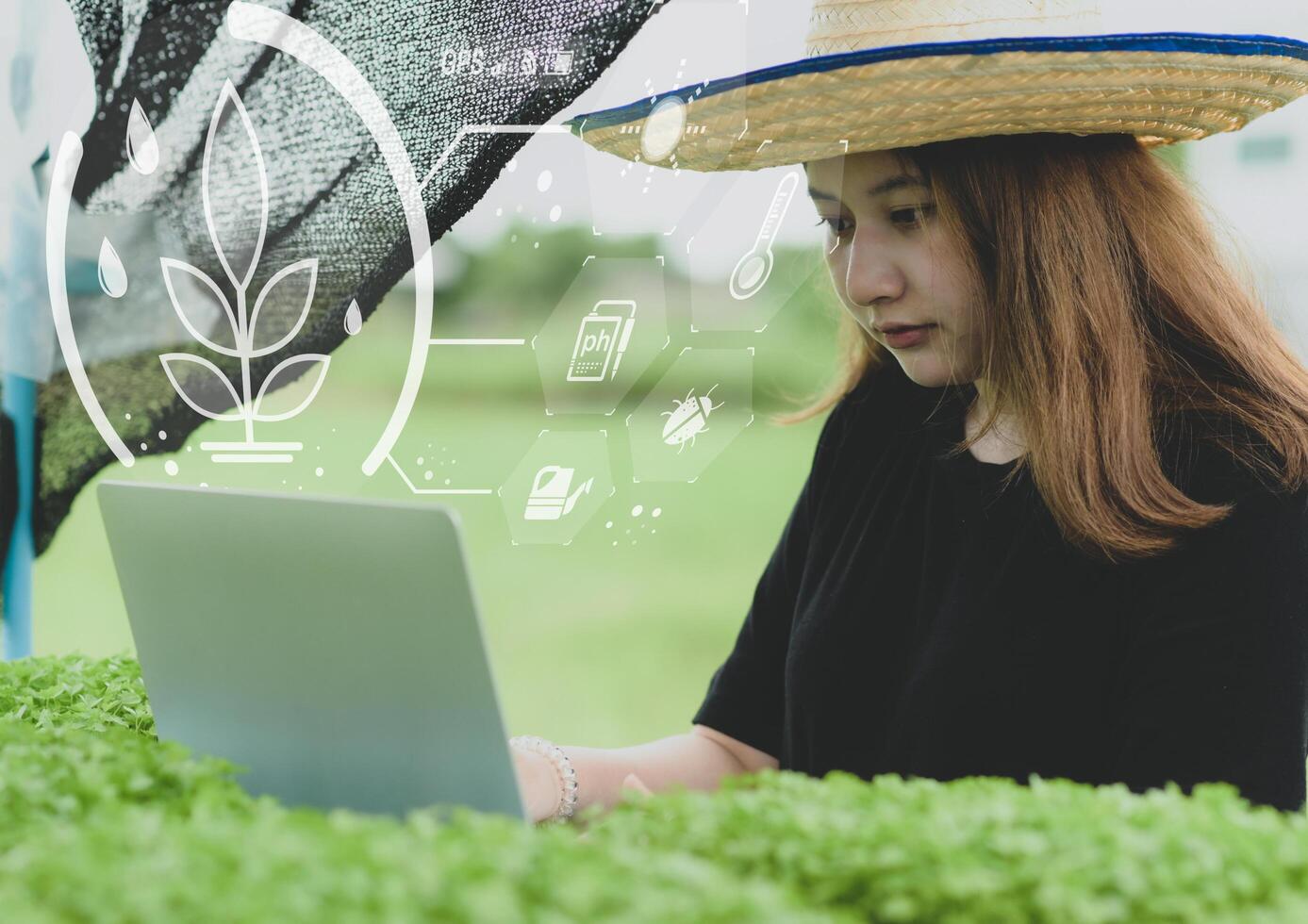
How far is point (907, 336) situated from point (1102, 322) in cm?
19

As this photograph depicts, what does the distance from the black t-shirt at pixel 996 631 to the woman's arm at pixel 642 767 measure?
0.03m

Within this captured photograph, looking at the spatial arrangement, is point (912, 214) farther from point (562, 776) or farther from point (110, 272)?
point (110, 272)

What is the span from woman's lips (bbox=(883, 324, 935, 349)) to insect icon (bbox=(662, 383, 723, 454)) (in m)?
0.88

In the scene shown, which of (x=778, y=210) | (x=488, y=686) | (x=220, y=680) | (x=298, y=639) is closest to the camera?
(x=488, y=686)

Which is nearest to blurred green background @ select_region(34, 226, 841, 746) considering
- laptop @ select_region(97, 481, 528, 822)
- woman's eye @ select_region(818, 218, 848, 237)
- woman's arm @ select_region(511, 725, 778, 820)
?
woman's eye @ select_region(818, 218, 848, 237)

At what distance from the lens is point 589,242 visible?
2074 millimetres

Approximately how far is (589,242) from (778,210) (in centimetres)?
33

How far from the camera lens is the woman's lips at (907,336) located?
3.97 ft

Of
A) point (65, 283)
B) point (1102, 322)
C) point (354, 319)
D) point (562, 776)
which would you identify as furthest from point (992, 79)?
point (65, 283)

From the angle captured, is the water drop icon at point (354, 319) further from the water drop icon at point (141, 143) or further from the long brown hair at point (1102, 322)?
the long brown hair at point (1102, 322)

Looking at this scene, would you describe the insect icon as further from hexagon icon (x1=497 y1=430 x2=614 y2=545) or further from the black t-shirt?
the black t-shirt

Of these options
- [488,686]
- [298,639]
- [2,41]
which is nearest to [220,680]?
[298,639]

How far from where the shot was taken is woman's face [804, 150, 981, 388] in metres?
1.18

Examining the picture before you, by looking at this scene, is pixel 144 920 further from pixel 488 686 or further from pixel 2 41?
pixel 2 41
